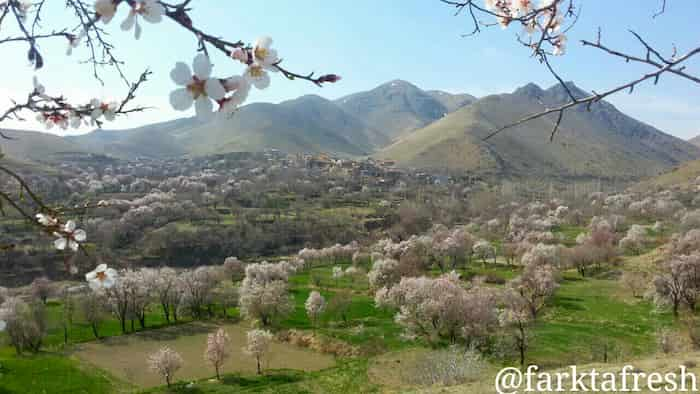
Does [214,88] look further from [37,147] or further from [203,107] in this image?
[37,147]

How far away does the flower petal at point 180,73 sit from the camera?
1.17m

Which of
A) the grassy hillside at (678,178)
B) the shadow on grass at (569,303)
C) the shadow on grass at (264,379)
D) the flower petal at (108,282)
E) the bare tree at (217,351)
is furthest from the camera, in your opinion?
the grassy hillside at (678,178)

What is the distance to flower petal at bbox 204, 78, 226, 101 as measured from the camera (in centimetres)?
119

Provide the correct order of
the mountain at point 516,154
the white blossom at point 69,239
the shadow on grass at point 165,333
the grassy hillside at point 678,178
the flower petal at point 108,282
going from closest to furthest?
the white blossom at point 69,239 < the flower petal at point 108,282 < the shadow on grass at point 165,333 < the grassy hillside at point 678,178 < the mountain at point 516,154

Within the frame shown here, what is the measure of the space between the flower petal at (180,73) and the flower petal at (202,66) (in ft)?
0.08

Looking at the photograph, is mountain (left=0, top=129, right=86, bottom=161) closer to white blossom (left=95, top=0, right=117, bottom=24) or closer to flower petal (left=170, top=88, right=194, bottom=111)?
white blossom (left=95, top=0, right=117, bottom=24)

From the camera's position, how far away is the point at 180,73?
1.17m

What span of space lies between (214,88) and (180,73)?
94 millimetres

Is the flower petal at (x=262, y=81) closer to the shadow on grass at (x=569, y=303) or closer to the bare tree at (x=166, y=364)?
the bare tree at (x=166, y=364)

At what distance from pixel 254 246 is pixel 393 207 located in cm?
3434

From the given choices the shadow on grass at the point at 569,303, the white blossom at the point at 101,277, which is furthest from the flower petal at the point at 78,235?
the shadow on grass at the point at 569,303

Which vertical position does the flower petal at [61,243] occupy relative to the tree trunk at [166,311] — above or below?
above

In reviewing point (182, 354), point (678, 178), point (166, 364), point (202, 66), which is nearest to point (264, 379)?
point (166, 364)

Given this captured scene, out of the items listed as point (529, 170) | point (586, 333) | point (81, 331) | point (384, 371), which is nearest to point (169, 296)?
point (81, 331)
